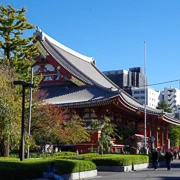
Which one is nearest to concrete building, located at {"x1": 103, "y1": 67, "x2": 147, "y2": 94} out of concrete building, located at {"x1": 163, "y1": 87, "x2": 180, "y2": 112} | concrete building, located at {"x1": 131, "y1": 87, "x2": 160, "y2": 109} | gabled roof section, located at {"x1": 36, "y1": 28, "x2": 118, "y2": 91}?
concrete building, located at {"x1": 131, "y1": 87, "x2": 160, "y2": 109}

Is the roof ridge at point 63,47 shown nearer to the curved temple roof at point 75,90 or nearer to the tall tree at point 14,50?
the curved temple roof at point 75,90

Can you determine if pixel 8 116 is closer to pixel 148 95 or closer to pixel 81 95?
pixel 81 95

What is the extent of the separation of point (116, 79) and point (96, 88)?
77.7 meters

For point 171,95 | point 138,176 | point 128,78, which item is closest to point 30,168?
point 138,176

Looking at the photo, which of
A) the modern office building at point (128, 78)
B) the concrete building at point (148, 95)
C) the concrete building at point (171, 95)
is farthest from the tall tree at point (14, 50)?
the concrete building at point (171, 95)

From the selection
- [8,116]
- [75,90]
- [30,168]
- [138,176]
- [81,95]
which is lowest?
[138,176]

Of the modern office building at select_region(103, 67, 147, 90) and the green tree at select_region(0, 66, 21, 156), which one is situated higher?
the modern office building at select_region(103, 67, 147, 90)

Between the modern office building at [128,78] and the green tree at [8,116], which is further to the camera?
the modern office building at [128,78]

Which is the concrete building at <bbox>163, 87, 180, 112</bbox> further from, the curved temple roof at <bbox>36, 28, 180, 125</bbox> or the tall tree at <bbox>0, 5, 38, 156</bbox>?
the tall tree at <bbox>0, 5, 38, 156</bbox>

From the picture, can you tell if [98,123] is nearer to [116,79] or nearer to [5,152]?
[5,152]

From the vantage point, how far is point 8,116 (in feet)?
82.7

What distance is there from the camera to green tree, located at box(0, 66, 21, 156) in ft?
82.6

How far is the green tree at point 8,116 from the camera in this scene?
82.6ft

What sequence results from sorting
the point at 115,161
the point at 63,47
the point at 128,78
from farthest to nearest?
the point at 128,78
the point at 63,47
the point at 115,161
